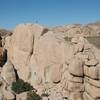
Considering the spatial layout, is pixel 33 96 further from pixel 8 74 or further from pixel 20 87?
pixel 8 74

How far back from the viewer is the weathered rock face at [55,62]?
3130cm

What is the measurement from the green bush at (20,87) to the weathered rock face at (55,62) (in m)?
1.02

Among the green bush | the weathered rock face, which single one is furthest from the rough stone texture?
the green bush

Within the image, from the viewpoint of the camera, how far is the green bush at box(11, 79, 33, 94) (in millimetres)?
35250

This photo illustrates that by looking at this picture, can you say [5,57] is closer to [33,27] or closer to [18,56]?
[18,56]

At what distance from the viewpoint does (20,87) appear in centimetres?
3534

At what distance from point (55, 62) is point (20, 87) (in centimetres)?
568

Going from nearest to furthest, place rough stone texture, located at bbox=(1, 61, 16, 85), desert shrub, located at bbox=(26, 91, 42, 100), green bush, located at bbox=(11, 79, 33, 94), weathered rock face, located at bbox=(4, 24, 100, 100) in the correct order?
weathered rock face, located at bbox=(4, 24, 100, 100) < desert shrub, located at bbox=(26, 91, 42, 100) < green bush, located at bbox=(11, 79, 33, 94) < rough stone texture, located at bbox=(1, 61, 16, 85)

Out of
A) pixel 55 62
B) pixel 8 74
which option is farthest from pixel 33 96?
pixel 8 74

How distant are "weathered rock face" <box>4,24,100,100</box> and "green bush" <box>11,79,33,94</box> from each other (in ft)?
3.36

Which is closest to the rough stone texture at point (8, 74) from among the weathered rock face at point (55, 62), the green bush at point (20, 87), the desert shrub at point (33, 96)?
the weathered rock face at point (55, 62)

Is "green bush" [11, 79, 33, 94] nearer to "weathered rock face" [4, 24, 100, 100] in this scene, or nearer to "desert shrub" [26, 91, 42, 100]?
"weathered rock face" [4, 24, 100, 100]

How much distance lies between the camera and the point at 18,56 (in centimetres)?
4050

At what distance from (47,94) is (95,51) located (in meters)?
7.97
